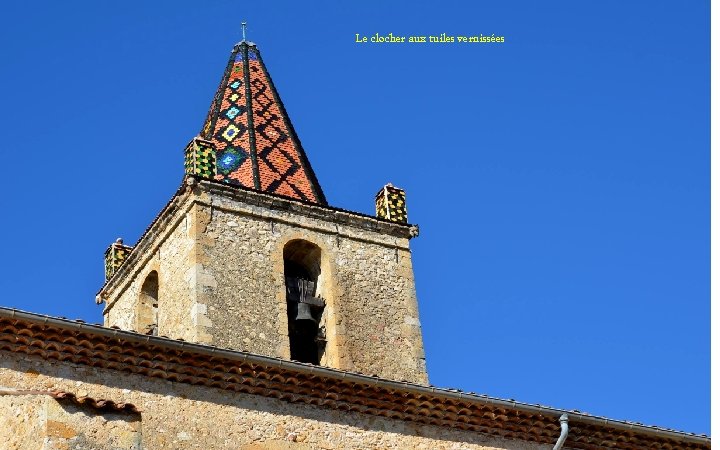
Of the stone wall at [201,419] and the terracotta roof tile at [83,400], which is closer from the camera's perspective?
the terracotta roof tile at [83,400]

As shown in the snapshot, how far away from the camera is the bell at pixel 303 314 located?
17.0 meters

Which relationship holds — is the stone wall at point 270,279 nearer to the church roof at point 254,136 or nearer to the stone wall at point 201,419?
the church roof at point 254,136

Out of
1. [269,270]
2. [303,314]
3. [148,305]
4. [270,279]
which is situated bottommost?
[303,314]

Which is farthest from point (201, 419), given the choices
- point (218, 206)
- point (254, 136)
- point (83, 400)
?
point (254, 136)

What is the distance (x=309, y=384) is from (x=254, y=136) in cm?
722

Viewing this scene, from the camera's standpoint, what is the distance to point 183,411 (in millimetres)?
11953

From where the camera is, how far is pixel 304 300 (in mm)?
17281

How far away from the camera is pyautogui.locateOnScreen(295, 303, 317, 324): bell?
668 inches

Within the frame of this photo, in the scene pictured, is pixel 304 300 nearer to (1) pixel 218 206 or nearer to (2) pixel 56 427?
(1) pixel 218 206

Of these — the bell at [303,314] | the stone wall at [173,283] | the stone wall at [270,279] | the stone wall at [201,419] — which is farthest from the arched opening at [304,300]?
the stone wall at [201,419]

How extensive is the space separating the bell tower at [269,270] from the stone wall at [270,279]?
0.06 feet

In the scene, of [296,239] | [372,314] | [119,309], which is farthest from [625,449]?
[119,309]

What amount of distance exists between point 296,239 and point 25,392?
6711mm
